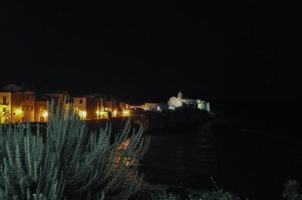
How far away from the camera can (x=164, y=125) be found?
11019 cm

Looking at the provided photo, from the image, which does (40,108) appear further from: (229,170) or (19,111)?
(229,170)

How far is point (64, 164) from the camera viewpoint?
4.82 meters

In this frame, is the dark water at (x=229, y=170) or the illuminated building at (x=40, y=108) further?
the illuminated building at (x=40, y=108)

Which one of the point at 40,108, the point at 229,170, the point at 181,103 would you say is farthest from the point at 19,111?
the point at 181,103

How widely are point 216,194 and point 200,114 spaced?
15257cm

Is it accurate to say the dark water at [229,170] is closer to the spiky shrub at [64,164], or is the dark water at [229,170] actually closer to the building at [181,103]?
the spiky shrub at [64,164]

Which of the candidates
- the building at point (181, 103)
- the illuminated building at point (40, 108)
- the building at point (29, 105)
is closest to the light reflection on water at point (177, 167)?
the illuminated building at point (40, 108)

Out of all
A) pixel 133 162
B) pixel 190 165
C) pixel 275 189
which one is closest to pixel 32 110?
pixel 190 165

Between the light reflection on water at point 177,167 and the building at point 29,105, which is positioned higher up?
the building at point 29,105

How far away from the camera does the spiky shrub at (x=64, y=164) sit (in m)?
4.25

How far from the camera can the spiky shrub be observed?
4.25m

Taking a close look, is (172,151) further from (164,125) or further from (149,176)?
(164,125)

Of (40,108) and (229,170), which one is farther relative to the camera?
(40,108)

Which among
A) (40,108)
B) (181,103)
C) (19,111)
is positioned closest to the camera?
(19,111)
